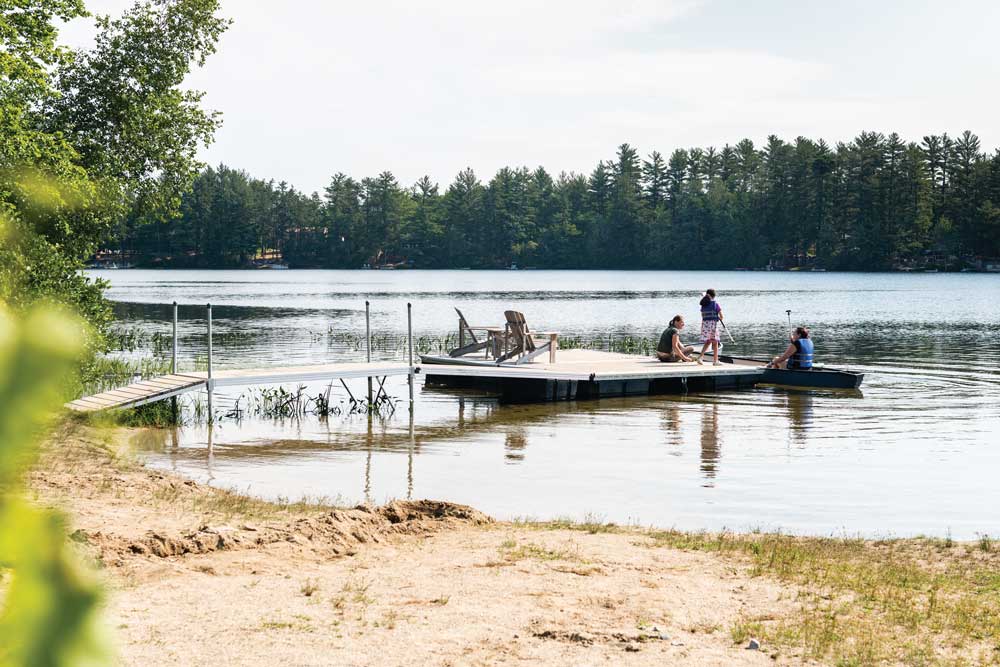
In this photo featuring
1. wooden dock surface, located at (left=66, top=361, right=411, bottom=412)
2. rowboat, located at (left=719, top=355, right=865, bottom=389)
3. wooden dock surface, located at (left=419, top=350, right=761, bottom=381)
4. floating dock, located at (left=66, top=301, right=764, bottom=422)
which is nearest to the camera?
wooden dock surface, located at (left=66, top=361, right=411, bottom=412)

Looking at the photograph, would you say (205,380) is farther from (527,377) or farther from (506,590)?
(506,590)

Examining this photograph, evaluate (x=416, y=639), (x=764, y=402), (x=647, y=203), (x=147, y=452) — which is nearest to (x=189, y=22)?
(x=147, y=452)

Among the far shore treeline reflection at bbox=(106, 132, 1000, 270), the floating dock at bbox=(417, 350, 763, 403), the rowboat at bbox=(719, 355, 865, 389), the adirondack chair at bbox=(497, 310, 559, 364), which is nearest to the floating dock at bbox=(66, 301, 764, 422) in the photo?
the floating dock at bbox=(417, 350, 763, 403)

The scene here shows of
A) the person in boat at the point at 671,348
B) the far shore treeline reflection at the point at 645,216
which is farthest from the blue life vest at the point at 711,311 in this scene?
the far shore treeline reflection at the point at 645,216

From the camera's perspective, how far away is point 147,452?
17.0m

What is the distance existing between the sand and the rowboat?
16288mm

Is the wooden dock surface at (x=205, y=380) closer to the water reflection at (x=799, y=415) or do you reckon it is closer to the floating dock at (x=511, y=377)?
the floating dock at (x=511, y=377)

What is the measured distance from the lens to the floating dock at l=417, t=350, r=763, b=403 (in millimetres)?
22922

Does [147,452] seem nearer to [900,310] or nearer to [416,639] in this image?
[416,639]

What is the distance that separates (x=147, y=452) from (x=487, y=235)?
154581 millimetres

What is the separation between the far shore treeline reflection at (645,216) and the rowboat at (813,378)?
106020 millimetres

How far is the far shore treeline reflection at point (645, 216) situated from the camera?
127125 mm

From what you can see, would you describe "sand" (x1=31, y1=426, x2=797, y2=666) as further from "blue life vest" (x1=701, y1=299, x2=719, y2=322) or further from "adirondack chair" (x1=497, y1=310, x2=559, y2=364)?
"blue life vest" (x1=701, y1=299, x2=719, y2=322)

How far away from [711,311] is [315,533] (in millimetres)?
17922
